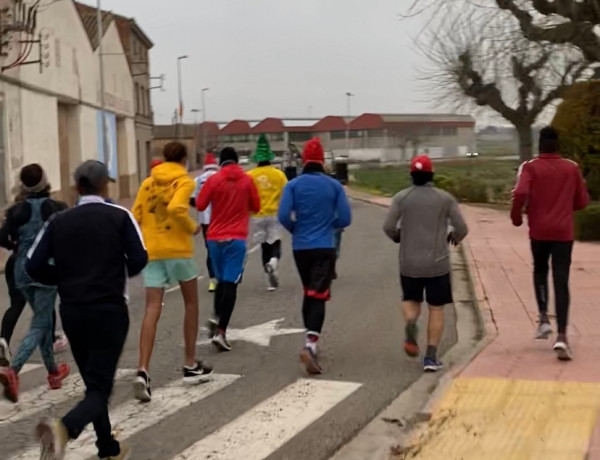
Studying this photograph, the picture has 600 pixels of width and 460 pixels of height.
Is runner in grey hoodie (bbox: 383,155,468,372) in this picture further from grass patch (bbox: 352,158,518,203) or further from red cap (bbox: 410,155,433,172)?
grass patch (bbox: 352,158,518,203)

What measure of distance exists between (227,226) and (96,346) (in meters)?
3.56

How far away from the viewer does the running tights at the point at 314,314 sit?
24.6ft

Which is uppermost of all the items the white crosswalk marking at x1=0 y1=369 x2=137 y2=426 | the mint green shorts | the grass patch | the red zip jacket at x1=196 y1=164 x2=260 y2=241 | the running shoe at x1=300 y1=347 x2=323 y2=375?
the red zip jacket at x1=196 y1=164 x2=260 y2=241

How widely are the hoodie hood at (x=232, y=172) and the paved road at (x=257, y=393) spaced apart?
1.56 m

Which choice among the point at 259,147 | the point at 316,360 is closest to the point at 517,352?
the point at 316,360

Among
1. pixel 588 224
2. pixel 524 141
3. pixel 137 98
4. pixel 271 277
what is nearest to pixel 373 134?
pixel 137 98

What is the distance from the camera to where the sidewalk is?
5.18 metres

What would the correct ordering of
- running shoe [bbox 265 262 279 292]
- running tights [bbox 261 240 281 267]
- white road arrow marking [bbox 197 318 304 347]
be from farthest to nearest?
1. running shoe [bbox 265 262 279 292]
2. running tights [bbox 261 240 281 267]
3. white road arrow marking [bbox 197 318 304 347]

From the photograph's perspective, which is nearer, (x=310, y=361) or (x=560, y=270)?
(x=310, y=361)

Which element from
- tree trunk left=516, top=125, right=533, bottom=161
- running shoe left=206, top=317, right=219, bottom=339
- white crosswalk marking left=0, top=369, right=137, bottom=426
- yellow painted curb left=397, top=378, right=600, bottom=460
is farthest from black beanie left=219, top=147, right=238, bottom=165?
tree trunk left=516, top=125, right=533, bottom=161

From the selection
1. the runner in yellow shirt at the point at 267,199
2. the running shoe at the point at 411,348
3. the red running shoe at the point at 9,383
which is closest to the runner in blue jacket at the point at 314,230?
the running shoe at the point at 411,348

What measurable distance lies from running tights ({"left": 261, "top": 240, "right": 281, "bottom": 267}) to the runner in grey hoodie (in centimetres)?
461

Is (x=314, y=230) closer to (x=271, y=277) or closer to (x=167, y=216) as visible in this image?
(x=167, y=216)

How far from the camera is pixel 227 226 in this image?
838cm
